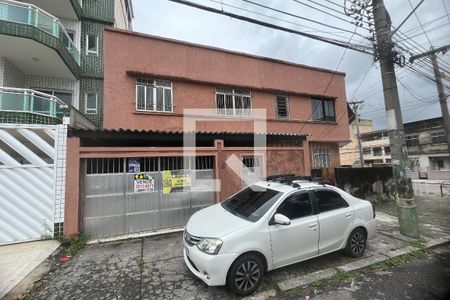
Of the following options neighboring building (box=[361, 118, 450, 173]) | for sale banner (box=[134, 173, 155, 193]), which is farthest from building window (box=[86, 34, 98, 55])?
neighboring building (box=[361, 118, 450, 173])

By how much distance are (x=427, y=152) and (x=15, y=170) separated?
41873mm

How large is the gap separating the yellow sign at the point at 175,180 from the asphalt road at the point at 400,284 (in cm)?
461

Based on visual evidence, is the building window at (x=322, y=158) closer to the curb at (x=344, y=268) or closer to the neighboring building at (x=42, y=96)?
the curb at (x=344, y=268)

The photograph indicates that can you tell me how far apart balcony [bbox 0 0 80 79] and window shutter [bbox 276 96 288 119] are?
408 inches

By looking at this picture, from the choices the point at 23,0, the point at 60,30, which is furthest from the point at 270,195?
the point at 23,0

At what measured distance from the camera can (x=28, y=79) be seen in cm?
1047

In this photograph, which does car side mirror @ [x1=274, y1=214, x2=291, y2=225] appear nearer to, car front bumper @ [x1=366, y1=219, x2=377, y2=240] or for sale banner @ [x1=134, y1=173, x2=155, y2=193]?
car front bumper @ [x1=366, y1=219, x2=377, y2=240]

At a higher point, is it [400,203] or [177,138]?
[177,138]

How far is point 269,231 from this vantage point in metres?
3.92

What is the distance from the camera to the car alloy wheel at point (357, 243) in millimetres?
4918

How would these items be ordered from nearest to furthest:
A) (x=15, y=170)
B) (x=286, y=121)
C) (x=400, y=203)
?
(x=15, y=170) → (x=400, y=203) → (x=286, y=121)

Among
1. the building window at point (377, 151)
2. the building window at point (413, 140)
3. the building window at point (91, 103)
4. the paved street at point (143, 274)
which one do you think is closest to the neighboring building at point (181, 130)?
the paved street at point (143, 274)

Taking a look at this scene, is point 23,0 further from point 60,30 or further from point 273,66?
point 273,66

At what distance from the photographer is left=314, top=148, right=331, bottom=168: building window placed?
13570mm
